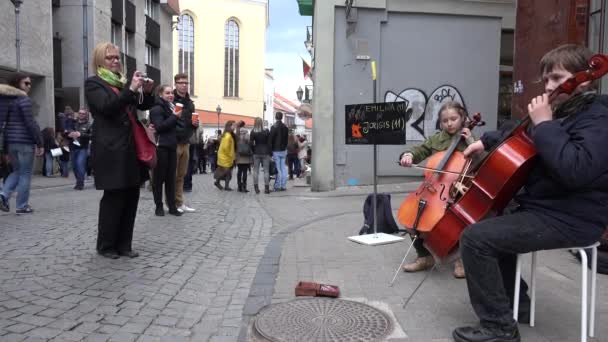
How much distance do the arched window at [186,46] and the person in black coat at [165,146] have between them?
5532 centimetres

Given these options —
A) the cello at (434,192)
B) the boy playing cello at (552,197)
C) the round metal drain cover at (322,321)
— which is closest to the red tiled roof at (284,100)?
the cello at (434,192)

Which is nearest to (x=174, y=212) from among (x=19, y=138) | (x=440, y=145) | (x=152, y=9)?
(x=19, y=138)

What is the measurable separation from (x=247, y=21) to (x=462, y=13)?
55.3 m

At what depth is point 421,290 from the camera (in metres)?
3.78

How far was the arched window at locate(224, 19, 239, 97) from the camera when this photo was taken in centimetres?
6231

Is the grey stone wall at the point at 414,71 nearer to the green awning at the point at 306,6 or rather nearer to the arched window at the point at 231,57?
the green awning at the point at 306,6

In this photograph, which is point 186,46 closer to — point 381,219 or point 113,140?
point 381,219

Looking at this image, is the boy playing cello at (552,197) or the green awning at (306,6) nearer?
the boy playing cello at (552,197)

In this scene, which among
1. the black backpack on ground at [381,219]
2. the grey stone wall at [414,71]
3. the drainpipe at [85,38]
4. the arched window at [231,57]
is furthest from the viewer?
the arched window at [231,57]

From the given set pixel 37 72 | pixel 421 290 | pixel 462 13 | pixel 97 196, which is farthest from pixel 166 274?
pixel 37 72

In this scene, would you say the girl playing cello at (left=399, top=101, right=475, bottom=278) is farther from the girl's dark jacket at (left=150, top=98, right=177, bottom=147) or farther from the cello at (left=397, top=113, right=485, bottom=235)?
the girl's dark jacket at (left=150, top=98, right=177, bottom=147)

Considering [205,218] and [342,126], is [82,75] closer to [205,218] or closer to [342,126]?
[342,126]

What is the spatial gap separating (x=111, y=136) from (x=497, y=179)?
130 inches

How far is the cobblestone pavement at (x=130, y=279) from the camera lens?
3055 millimetres
